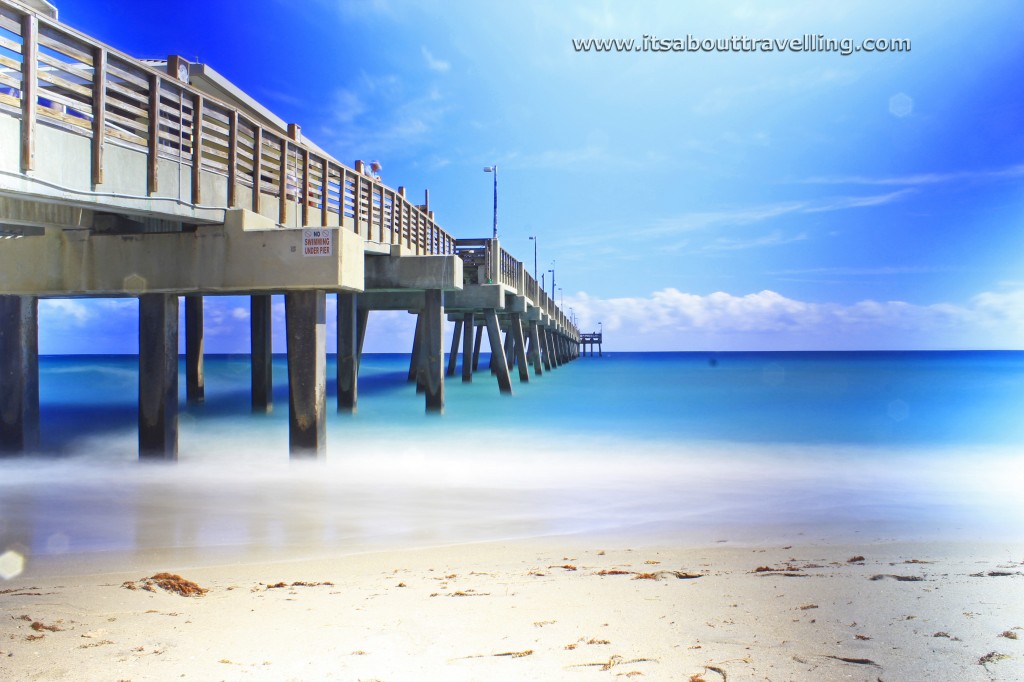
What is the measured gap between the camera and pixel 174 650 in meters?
3.34

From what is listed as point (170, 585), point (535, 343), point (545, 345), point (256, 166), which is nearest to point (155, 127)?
point (256, 166)

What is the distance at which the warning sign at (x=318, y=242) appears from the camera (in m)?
8.64

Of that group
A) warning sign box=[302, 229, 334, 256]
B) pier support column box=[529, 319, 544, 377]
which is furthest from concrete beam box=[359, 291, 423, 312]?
warning sign box=[302, 229, 334, 256]

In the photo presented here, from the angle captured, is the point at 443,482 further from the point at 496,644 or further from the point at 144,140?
the point at 496,644

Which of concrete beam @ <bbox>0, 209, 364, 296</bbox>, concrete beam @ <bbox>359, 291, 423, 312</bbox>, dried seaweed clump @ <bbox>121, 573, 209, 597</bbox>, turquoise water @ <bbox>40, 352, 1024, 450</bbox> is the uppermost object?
concrete beam @ <bbox>359, 291, 423, 312</bbox>

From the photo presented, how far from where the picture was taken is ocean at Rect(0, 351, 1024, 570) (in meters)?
6.48

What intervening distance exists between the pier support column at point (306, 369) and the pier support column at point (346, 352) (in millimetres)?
7504

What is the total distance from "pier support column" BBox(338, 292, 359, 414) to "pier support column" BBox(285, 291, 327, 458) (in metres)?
7.50

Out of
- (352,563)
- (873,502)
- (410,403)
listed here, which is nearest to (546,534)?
(352,563)

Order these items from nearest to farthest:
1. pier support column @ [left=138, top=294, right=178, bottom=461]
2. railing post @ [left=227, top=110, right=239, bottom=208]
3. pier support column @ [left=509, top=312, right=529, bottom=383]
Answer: railing post @ [left=227, top=110, right=239, bottom=208] < pier support column @ [left=138, top=294, right=178, bottom=461] < pier support column @ [left=509, top=312, right=529, bottom=383]

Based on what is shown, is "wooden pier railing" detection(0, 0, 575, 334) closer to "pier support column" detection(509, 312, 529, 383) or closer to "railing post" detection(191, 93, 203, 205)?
"railing post" detection(191, 93, 203, 205)

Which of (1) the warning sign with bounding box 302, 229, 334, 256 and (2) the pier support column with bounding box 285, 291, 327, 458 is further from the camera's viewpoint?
(2) the pier support column with bounding box 285, 291, 327, 458

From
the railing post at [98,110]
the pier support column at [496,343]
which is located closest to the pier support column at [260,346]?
the pier support column at [496,343]

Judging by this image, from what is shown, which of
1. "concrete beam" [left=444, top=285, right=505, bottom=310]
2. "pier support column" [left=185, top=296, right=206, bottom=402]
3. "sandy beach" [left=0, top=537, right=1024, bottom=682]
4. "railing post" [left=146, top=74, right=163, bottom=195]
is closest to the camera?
"sandy beach" [left=0, top=537, right=1024, bottom=682]
